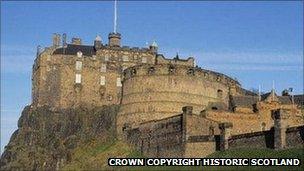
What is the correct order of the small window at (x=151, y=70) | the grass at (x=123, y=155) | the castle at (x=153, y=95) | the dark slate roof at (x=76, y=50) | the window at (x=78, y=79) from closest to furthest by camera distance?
1. the grass at (x=123, y=155)
2. the castle at (x=153, y=95)
3. the small window at (x=151, y=70)
4. the window at (x=78, y=79)
5. the dark slate roof at (x=76, y=50)

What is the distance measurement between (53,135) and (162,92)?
1455 cm

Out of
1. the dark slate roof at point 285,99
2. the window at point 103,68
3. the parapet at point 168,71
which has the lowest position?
the dark slate roof at point 285,99

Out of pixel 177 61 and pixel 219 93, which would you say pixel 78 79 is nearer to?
pixel 177 61

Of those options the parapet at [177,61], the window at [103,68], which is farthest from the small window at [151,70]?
the window at [103,68]

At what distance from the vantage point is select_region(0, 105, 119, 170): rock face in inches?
2574

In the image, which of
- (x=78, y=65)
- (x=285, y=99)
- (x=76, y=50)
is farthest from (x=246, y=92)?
(x=76, y=50)

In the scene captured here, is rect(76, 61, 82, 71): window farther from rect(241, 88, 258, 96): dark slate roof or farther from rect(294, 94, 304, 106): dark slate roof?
rect(294, 94, 304, 106): dark slate roof

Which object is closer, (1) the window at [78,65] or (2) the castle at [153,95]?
(2) the castle at [153,95]

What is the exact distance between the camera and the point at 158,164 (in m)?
44.7

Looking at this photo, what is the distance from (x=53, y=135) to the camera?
7088 cm

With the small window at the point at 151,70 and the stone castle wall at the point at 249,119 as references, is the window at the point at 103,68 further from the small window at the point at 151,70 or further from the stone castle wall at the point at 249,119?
the stone castle wall at the point at 249,119

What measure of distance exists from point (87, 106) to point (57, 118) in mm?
3916

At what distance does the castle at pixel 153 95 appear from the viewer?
52.6 metres

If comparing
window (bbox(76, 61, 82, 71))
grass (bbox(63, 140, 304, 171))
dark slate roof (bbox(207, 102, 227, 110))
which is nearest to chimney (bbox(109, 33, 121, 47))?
window (bbox(76, 61, 82, 71))
